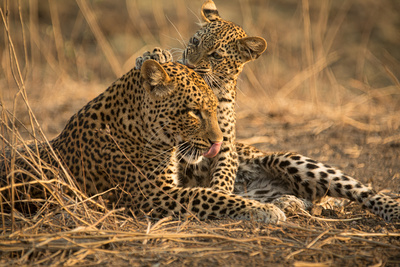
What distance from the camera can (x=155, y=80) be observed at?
A: 532 centimetres

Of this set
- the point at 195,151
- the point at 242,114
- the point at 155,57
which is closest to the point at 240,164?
the point at 195,151

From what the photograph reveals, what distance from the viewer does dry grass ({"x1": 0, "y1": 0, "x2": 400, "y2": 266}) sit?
13.7 ft

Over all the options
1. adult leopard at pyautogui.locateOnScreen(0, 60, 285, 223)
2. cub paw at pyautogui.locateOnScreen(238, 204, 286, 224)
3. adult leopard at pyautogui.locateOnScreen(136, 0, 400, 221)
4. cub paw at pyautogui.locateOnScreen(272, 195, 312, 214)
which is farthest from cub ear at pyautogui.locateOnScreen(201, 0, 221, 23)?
cub paw at pyautogui.locateOnScreen(238, 204, 286, 224)

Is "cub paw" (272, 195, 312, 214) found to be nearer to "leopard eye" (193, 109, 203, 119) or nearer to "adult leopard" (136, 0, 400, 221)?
"adult leopard" (136, 0, 400, 221)

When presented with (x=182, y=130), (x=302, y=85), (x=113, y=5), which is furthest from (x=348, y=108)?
(x=113, y=5)

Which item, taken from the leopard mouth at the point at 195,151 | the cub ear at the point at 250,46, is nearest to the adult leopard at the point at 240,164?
the cub ear at the point at 250,46

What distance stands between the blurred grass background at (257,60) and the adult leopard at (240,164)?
6.56 feet

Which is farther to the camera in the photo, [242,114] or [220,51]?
[242,114]

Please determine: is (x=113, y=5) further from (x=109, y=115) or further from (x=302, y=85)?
(x=109, y=115)

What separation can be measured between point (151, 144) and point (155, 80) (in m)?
0.70

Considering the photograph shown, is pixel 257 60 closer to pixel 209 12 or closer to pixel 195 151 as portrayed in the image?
pixel 209 12

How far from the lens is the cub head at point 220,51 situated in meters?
6.57

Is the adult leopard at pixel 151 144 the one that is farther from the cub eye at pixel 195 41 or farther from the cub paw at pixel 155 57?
the cub eye at pixel 195 41

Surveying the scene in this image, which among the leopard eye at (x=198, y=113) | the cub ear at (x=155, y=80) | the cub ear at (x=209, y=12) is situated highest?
the cub ear at (x=209, y=12)
